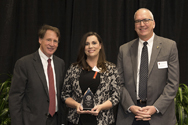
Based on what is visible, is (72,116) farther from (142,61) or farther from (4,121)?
(4,121)

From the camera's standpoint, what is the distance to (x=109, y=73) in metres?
2.55

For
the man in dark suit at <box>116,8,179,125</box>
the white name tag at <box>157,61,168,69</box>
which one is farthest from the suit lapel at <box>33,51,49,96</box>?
the white name tag at <box>157,61,168,69</box>

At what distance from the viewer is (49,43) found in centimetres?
272

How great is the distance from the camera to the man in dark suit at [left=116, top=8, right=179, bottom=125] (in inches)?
Answer: 100

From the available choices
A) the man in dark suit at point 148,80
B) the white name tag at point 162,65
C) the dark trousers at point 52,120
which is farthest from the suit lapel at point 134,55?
the dark trousers at point 52,120

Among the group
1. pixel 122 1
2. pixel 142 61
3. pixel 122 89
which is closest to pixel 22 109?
pixel 122 89

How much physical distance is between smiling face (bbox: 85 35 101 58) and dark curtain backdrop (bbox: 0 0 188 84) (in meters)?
1.49

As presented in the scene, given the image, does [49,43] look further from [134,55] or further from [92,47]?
[134,55]

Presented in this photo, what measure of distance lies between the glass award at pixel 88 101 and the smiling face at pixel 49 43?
0.77 meters

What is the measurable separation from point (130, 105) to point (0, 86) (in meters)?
2.56

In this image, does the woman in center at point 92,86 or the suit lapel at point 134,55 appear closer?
the woman in center at point 92,86

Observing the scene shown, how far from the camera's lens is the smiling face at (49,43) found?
2709 mm

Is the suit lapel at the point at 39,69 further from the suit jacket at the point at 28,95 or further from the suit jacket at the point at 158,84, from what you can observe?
the suit jacket at the point at 158,84

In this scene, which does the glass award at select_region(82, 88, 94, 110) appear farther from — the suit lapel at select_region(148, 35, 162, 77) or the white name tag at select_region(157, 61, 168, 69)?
the white name tag at select_region(157, 61, 168, 69)
